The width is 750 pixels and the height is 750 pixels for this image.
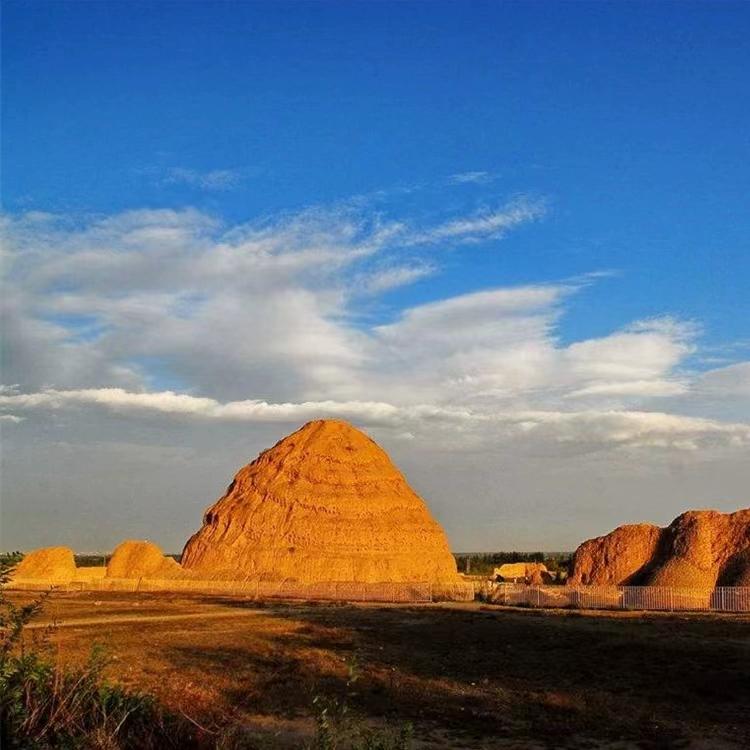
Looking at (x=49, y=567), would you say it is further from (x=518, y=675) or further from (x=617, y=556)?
(x=518, y=675)

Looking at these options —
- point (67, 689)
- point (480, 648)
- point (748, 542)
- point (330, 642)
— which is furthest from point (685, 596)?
point (67, 689)

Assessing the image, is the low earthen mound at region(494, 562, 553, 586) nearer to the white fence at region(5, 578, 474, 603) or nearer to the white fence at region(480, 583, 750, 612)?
the white fence at region(5, 578, 474, 603)

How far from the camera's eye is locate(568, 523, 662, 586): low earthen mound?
45312 mm

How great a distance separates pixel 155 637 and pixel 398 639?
8.69 meters

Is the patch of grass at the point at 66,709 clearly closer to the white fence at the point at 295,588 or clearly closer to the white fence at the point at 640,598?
the white fence at the point at 640,598

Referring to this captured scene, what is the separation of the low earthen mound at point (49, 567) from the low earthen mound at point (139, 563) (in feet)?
11.5

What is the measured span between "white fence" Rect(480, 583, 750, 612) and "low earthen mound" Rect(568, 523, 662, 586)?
416 cm

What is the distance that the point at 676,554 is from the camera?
142 feet

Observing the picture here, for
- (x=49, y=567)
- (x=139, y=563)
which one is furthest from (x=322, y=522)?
(x=49, y=567)

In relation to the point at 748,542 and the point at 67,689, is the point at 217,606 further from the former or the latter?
the point at 67,689

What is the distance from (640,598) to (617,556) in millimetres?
6709

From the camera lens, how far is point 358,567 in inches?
2457

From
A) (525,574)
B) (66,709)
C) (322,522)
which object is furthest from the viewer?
(525,574)

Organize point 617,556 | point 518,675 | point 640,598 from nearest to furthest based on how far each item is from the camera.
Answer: point 518,675 → point 640,598 → point 617,556
